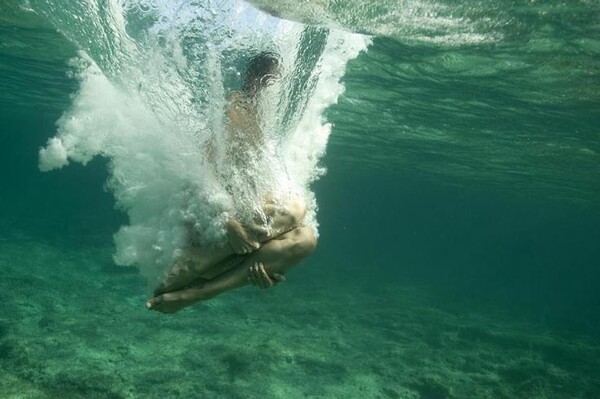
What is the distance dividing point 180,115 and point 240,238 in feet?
9.02

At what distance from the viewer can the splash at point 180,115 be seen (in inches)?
237

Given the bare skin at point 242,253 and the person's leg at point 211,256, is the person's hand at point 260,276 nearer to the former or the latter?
the bare skin at point 242,253

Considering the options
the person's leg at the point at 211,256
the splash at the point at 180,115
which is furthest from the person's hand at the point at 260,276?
the splash at the point at 180,115

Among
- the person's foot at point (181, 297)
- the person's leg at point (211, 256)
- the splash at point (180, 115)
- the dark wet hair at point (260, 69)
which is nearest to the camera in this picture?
the person's leg at point (211, 256)

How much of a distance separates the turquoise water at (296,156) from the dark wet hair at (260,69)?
0.43 meters

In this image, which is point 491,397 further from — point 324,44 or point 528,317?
point 528,317

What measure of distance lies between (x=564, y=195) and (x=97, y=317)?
42.0 meters

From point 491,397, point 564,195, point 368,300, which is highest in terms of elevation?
point 564,195

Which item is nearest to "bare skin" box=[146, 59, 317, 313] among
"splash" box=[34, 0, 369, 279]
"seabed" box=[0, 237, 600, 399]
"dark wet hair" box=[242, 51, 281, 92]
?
"splash" box=[34, 0, 369, 279]

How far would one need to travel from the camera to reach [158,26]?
28.4 feet

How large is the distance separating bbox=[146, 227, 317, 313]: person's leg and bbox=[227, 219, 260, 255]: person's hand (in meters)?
0.14

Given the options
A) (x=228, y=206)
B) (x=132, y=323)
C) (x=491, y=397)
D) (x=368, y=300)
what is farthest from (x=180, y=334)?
(x=368, y=300)

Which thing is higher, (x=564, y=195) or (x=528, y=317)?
(x=564, y=195)

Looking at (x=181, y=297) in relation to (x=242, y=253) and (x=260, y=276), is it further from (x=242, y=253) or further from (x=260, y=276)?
(x=260, y=276)
